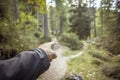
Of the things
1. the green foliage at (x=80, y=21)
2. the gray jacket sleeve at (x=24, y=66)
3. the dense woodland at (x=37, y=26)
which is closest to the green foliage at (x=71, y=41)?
the dense woodland at (x=37, y=26)

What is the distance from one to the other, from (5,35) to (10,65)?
5.49 m

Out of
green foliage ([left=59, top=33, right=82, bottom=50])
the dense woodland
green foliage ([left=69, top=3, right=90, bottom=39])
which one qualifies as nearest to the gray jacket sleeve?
the dense woodland

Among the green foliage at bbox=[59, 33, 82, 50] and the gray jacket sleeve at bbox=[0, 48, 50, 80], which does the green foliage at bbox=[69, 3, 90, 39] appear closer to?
the green foliage at bbox=[59, 33, 82, 50]

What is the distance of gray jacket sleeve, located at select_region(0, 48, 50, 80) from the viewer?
1047 mm

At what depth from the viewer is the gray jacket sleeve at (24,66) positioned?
41.2 inches

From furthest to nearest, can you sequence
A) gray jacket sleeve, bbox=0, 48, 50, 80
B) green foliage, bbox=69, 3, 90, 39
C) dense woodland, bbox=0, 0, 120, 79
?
green foliage, bbox=69, 3, 90, 39, dense woodland, bbox=0, 0, 120, 79, gray jacket sleeve, bbox=0, 48, 50, 80

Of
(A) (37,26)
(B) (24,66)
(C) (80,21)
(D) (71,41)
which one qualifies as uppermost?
(B) (24,66)

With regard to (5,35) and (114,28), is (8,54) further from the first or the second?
(114,28)

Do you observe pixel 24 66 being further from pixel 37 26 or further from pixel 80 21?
pixel 80 21

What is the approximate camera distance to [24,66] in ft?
3.55

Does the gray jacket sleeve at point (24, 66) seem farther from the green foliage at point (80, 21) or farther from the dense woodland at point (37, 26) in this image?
the green foliage at point (80, 21)

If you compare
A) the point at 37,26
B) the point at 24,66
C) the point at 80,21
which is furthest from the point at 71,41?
the point at 24,66

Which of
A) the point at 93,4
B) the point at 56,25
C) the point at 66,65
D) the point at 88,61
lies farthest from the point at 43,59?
the point at 56,25

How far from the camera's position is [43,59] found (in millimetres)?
1191
